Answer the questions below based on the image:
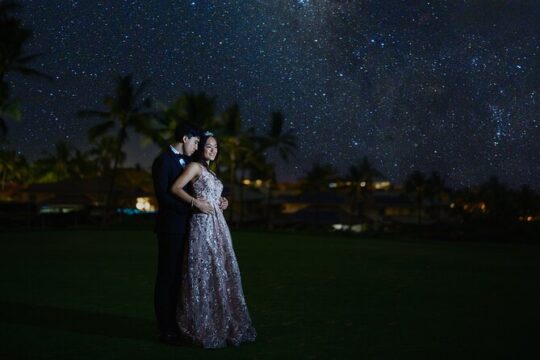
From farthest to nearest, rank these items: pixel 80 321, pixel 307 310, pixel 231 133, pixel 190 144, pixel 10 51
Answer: pixel 231 133 → pixel 10 51 → pixel 307 310 → pixel 80 321 → pixel 190 144

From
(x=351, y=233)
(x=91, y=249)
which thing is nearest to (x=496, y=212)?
(x=351, y=233)

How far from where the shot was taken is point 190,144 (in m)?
6.65

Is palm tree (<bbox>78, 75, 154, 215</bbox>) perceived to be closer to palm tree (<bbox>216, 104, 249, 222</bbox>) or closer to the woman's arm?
palm tree (<bbox>216, 104, 249, 222</bbox>)

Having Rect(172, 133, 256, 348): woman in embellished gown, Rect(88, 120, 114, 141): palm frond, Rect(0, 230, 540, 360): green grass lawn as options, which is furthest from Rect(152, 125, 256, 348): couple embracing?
Rect(88, 120, 114, 141): palm frond

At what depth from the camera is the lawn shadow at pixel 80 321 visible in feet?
22.8

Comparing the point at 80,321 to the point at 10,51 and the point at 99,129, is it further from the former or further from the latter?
the point at 99,129

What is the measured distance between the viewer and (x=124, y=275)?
12.5m

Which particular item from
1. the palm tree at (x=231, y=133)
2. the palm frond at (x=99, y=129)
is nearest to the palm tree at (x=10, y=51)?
the palm frond at (x=99, y=129)

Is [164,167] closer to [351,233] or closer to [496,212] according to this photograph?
[351,233]

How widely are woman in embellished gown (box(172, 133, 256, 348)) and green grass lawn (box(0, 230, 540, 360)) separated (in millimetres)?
196

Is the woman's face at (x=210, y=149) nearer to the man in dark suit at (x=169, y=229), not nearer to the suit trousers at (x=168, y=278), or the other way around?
the man in dark suit at (x=169, y=229)

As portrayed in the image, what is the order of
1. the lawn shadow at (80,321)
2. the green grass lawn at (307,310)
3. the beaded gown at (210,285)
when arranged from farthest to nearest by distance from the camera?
the lawn shadow at (80,321), the beaded gown at (210,285), the green grass lawn at (307,310)

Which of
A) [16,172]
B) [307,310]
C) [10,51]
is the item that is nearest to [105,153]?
[16,172]

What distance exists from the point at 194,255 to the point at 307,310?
260cm
